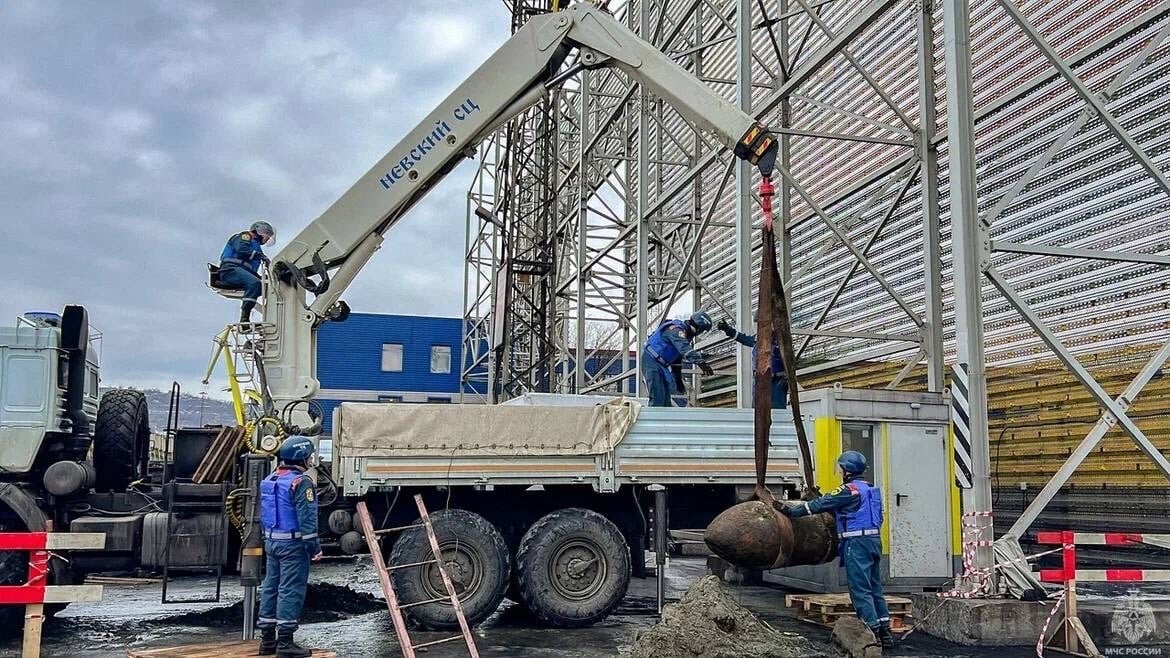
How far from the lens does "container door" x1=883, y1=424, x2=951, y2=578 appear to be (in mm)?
10250

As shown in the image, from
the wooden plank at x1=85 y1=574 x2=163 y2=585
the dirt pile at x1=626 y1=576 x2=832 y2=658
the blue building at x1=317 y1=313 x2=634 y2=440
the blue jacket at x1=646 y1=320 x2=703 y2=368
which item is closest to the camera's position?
the dirt pile at x1=626 y1=576 x2=832 y2=658

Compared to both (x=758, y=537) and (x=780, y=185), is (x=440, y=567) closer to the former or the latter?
(x=758, y=537)

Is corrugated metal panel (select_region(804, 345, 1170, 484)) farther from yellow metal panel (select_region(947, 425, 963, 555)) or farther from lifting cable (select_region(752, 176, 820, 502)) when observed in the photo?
lifting cable (select_region(752, 176, 820, 502))

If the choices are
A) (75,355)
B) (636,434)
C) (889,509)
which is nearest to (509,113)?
(636,434)

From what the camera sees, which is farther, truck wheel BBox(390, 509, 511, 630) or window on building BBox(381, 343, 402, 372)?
window on building BBox(381, 343, 402, 372)

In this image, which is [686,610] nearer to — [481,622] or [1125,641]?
[481,622]

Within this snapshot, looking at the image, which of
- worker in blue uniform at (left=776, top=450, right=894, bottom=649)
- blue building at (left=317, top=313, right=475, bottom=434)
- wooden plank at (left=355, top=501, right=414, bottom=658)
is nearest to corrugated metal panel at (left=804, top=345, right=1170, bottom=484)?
worker in blue uniform at (left=776, top=450, right=894, bottom=649)

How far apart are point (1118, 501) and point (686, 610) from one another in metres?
6.16

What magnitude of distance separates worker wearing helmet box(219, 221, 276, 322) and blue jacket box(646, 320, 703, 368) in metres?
4.61

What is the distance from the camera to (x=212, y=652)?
7.57 metres

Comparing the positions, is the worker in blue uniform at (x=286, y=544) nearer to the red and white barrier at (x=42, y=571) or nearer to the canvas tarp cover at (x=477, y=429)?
the canvas tarp cover at (x=477, y=429)

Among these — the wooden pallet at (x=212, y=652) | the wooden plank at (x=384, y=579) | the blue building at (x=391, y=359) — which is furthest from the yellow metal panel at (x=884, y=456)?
the blue building at (x=391, y=359)

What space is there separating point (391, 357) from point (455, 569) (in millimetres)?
35743

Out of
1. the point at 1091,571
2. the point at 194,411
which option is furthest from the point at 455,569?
the point at 194,411
